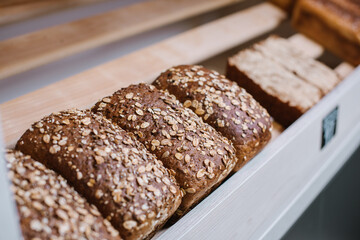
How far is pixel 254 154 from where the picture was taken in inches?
50.4

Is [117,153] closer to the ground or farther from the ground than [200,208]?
farther from the ground

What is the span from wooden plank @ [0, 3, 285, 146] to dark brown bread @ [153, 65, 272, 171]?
20 cm

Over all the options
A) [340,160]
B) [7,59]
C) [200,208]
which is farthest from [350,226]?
[7,59]

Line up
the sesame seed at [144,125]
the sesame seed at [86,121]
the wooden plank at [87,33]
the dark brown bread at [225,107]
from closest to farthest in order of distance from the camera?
the sesame seed at [86,121]
the sesame seed at [144,125]
the dark brown bread at [225,107]
the wooden plank at [87,33]

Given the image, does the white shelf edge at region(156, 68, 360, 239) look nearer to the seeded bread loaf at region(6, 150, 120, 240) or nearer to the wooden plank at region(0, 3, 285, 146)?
the seeded bread loaf at region(6, 150, 120, 240)

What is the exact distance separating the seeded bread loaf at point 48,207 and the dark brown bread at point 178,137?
0.28 metres

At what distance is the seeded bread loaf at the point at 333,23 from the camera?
6.68 ft

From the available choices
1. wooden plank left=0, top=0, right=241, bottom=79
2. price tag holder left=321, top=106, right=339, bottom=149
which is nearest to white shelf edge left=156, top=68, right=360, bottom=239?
price tag holder left=321, top=106, right=339, bottom=149

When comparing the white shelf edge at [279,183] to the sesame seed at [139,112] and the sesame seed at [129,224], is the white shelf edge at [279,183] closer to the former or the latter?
the sesame seed at [129,224]

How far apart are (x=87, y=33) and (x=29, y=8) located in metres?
0.43

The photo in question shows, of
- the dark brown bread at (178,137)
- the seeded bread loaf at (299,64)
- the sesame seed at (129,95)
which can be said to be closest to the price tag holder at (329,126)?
the seeded bread loaf at (299,64)

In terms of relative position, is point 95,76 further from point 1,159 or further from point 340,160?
point 340,160

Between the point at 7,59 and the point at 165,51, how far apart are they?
65 centimetres

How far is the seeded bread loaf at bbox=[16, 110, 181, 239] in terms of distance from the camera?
2.87ft
